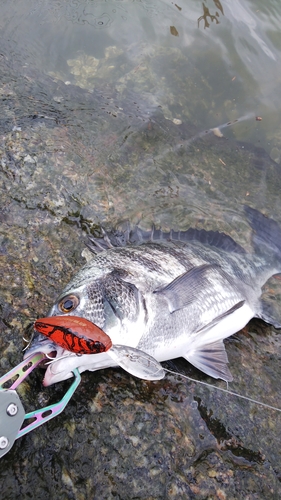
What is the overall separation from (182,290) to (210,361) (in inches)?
22.5

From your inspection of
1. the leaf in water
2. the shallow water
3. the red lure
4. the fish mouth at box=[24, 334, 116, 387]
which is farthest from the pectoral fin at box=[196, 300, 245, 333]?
the leaf in water

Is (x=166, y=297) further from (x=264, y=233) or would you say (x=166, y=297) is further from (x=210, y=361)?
(x=264, y=233)

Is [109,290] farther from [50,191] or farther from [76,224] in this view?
[50,191]

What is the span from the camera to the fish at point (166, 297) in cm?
224

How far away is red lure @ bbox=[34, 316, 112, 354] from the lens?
6.32 feet

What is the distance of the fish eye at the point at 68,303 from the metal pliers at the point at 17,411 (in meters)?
0.29

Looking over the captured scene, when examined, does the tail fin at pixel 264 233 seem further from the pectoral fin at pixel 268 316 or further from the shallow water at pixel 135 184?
the pectoral fin at pixel 268 316

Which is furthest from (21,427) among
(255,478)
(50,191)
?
(50,191)

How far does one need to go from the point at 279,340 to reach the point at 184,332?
45.7 inches

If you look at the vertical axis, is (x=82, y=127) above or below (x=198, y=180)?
above

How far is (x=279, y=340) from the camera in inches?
130

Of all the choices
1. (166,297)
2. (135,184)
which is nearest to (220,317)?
(166,297)

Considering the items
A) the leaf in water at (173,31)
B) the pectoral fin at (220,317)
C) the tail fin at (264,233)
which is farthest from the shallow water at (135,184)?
the pectoral fin at (220,317)

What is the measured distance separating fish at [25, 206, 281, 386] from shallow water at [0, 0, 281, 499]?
0.21 meters
